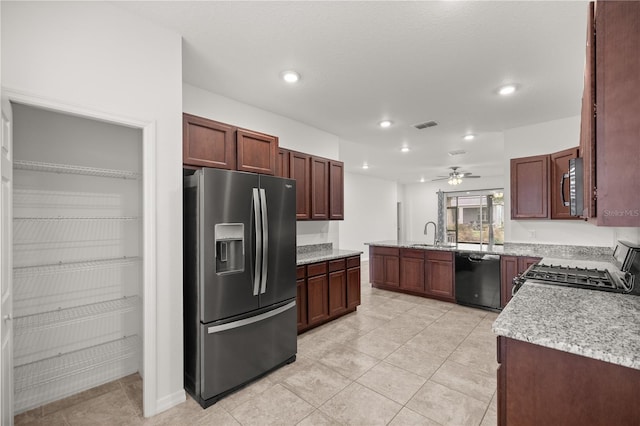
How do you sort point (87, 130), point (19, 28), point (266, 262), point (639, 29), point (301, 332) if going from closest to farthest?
point (639, 29)
point (19, 28)
point (87, 130)
point (266, 262)
point (301, 332)

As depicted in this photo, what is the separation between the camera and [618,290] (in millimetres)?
1972

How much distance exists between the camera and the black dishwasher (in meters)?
4.30

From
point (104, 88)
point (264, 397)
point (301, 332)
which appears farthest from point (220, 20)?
point (301, 332)

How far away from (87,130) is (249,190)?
1347 mm

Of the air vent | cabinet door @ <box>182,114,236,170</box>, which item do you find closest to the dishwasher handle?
the air vent

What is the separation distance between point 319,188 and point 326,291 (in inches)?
54.3

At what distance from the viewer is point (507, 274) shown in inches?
164

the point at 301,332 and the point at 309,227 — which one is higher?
the point at 309,227

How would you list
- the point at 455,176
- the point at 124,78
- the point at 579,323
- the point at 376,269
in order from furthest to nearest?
1. the point at 455,176
2. the point at 376,269
3. the point at 124,78
4. the point at 579,323

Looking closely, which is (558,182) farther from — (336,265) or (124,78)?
(124,78)

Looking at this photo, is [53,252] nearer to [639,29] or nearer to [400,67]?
[400,67]

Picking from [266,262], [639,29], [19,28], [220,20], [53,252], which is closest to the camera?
[639,29]

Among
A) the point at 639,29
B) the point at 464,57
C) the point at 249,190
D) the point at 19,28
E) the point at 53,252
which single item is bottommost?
the point at 53,252

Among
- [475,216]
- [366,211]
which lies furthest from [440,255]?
[475,216]
